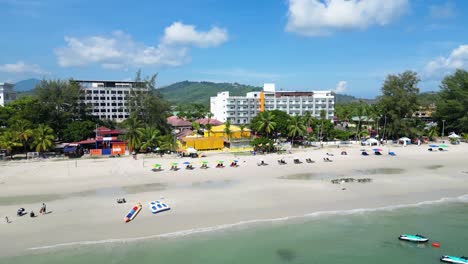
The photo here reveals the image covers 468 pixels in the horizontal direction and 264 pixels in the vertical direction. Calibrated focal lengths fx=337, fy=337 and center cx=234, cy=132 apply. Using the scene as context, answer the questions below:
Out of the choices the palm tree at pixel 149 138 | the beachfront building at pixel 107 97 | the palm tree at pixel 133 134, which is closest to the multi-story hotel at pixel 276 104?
the beachfront building at pixel 107 97

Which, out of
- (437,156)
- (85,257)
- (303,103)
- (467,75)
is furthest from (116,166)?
(467,75)

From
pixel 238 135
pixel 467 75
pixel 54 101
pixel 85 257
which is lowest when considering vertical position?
pixel 85 257

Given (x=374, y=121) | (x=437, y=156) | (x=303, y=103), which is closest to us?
(x=437, y=156)

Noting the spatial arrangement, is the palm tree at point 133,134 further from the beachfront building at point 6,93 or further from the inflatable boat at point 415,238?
the beachfront building at point 6,93

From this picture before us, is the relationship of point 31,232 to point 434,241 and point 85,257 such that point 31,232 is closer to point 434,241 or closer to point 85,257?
point 85,257

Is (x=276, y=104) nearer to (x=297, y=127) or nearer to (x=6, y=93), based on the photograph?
(x=297, y=127)

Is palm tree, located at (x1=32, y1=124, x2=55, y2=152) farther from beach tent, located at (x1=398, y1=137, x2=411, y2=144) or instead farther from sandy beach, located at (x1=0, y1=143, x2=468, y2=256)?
beach tent, located at (x1=398, y1=137, x2=411, y2=144)
